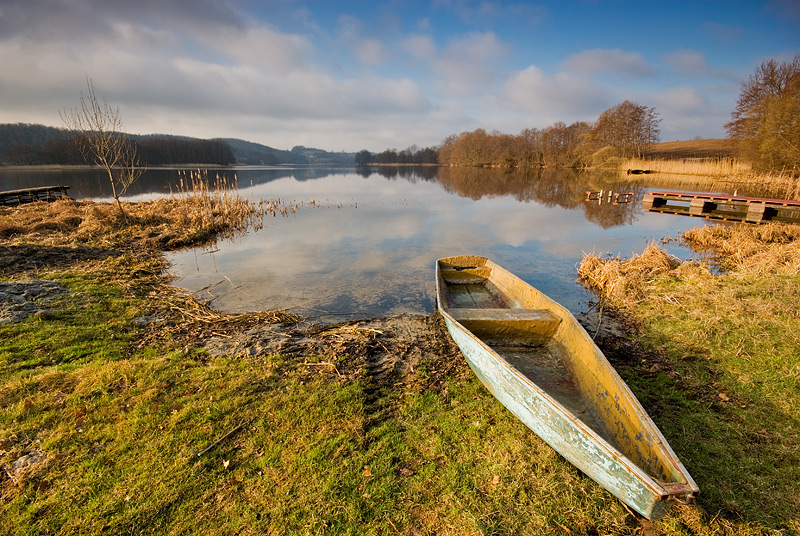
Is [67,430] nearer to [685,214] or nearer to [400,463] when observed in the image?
[400,463]

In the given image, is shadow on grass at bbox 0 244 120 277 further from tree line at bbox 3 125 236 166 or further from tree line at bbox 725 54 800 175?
tree line at bbox 3 125 236 166

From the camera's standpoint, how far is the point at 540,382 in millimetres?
4910

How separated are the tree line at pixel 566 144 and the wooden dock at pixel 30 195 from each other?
70.6m

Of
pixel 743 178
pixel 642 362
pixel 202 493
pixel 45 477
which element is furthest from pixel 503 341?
pixel 743 178

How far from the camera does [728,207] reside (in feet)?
67.2

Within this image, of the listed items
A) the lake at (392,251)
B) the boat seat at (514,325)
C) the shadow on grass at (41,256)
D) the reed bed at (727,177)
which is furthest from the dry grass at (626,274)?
the reed bed at (727,177)

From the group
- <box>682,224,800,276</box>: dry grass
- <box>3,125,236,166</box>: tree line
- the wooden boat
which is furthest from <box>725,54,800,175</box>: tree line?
<box>3,125,236,166</box>: tree line

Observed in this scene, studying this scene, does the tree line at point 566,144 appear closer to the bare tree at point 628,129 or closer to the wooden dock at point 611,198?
the bare tree at point 628,129

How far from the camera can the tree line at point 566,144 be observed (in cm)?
5609

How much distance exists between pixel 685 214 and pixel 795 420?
2238 cm

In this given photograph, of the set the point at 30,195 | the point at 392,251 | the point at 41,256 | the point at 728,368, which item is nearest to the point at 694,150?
the point at 392,251

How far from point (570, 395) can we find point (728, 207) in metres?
24.4

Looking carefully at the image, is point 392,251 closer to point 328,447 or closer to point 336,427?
point 336,427

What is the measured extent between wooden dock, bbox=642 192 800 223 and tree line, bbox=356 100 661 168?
38578 millimetres
